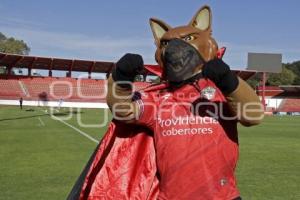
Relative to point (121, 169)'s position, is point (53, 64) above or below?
above

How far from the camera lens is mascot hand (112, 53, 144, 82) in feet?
10.4

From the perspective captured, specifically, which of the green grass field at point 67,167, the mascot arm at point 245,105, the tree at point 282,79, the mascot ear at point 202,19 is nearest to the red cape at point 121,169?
the mascot arm at point 245,105

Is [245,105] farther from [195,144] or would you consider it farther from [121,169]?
[121,169]

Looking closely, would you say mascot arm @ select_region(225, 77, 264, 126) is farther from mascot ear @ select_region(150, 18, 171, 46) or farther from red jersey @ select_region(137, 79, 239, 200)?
mascot ear @ select_region(150, 18, 171, 46)

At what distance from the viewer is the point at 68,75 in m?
72.6

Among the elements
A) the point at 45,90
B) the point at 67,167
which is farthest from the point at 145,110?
the point at 45,90

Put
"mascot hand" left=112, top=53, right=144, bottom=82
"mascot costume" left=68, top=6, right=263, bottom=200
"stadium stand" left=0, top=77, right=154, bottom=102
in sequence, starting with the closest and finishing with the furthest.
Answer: "mascot hand" left=112, top=53, right=144, bottom=82 < "mascot costume" left=68, top=6, right=263, bottom=200 < "stadium stand" left=0, top=77, right=154, bottom=102

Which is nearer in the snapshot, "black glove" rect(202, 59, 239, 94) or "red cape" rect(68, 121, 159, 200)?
"black glove" rect(202, 59, 239, 94)

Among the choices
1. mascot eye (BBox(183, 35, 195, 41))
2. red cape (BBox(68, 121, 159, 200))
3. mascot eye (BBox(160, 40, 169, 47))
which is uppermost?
mascot eye (BBox(183, 35, 195, 41))

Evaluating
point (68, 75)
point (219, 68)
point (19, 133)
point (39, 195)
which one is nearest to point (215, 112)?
point (219, 68)

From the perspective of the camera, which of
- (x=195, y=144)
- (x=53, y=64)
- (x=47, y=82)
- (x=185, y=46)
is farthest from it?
(x=53, y=64)

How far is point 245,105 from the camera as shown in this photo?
10.6 feet

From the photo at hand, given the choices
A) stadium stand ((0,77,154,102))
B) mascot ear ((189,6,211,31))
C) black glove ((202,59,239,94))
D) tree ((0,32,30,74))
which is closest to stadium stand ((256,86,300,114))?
stadium stand ((0,77,154,102))

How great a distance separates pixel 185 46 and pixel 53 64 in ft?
224
